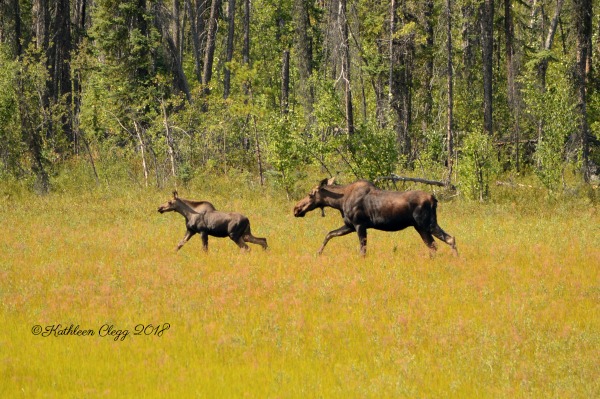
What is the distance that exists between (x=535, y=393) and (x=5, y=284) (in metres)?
10.0

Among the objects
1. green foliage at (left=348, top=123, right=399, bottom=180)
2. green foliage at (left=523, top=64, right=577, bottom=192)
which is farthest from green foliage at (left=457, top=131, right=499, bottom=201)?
green foliage at (left=348, top=123, right=399, bottom=180)

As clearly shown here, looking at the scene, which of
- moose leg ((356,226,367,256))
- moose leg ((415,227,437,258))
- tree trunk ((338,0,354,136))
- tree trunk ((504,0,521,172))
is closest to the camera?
moose leg ((415,227,437,258))

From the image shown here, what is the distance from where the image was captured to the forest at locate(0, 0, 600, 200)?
26859 millimetres

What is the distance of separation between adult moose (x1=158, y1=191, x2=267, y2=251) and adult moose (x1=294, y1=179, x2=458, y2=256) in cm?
172

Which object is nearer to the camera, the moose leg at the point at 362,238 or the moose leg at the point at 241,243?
the moose leg at the point at 362,238

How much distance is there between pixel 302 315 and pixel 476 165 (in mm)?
15052

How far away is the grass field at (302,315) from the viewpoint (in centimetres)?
947

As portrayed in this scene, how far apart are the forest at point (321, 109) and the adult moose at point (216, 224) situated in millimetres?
9581

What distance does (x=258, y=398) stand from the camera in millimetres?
8914

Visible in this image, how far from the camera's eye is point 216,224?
1706cm

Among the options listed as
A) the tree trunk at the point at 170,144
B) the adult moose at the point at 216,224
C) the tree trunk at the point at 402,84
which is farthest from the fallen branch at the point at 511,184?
the adult moose at the point at 216,224

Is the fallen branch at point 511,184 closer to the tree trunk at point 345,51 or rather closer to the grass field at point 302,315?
the tree trunk at point 345,51

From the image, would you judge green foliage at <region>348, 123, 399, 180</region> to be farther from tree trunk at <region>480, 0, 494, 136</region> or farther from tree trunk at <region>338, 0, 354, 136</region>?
tree trunk at <region>480, 0, 494, 136</region>

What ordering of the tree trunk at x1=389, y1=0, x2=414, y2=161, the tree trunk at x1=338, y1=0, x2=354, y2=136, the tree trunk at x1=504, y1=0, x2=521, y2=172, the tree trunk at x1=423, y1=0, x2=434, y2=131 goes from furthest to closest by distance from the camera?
the tree trunk at x1=504, y1=0, x2=521, y2=172 < the tree trunk at x1=423, y1=0, x2=434, y2=131 < the tree trunk at x1=389, y1=0, x2=414, y2=161 < the tree trunk at x1=338, y1=0, x2=354, y2=136
